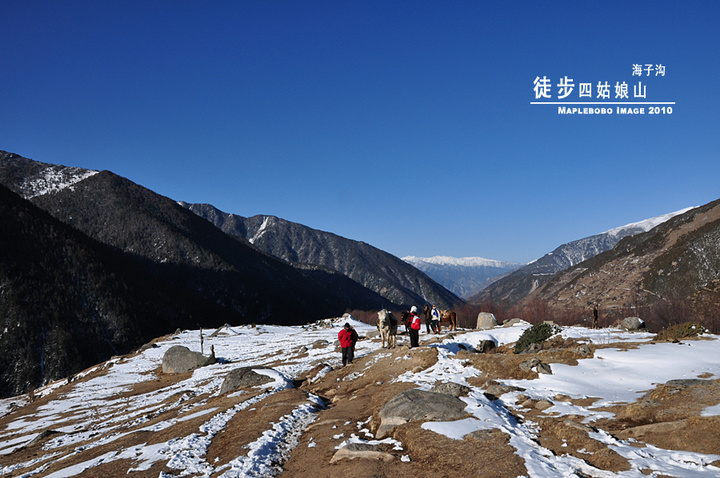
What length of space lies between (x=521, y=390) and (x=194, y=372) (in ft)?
102

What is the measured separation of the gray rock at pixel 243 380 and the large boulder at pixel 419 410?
11.2 meters

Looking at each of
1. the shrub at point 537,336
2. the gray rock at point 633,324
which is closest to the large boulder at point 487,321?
the gray rock at point 633,324

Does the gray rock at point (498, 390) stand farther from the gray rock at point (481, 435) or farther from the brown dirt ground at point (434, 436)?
the gray rock at point (481, 435)

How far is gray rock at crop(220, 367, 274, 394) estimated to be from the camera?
72.1 feet

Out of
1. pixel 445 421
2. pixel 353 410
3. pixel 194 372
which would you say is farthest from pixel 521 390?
pixel 194 372

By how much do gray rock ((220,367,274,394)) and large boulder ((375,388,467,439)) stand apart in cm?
1120

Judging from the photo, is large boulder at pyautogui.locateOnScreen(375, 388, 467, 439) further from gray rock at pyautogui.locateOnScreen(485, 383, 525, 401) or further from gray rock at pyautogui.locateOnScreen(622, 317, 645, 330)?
gray rock at pyautogui.locateOnScreen(622, 317, 645, 330)

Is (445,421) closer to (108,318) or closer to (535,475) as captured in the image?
(535,475)

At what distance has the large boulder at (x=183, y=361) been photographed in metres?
39.5

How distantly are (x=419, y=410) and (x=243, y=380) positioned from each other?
43.3 ft

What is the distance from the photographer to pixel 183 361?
39.9 metres

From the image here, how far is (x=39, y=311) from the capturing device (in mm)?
137500

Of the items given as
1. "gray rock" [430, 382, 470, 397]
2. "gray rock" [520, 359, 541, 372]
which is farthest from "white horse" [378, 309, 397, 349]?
"gray rock" [430, 382, 470, 397]

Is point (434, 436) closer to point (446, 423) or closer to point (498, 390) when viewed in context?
point (446, 423)
